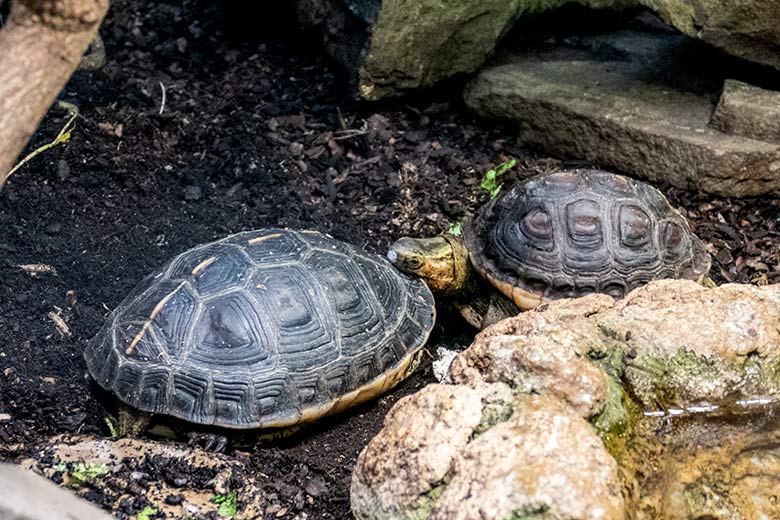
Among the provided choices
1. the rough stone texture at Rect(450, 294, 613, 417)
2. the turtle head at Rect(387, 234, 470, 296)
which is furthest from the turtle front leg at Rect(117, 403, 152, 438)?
the turtle head at Rect(387, 234, 470, 296)

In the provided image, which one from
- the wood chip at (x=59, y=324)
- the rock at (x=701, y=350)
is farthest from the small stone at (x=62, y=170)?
the rock at (x=701, y=350)

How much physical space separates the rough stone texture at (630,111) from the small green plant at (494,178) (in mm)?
389

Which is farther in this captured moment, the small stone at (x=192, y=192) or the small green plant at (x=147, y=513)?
the small stone at (x=192, y=192)

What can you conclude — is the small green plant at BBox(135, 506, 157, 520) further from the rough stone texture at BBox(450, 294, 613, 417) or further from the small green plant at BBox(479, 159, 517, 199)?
the small green plant at BBox(479, 159, 517, 199)

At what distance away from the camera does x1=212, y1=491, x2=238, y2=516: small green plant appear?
11.0 ft

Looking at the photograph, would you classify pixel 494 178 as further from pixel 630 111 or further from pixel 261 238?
pixel 261 238

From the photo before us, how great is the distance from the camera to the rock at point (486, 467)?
243 cm

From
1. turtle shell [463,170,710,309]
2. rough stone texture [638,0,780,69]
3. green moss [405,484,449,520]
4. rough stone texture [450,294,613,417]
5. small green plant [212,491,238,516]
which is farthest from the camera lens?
rough stone texture [638,0,780,69]

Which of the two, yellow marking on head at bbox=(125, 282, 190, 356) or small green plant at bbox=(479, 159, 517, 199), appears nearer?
yellow marking on head at bbox=(125, 282, 190, 356)

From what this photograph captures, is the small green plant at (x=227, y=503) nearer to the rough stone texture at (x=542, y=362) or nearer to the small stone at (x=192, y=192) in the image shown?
the rough stone texture at (x=542, y=362)

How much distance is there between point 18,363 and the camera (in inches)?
162

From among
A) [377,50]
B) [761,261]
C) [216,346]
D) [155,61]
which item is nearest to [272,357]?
[216,346]

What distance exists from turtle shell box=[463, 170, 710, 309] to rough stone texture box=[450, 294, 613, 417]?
1365 millimetres

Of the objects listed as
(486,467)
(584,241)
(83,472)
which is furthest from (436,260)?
(486,467)
